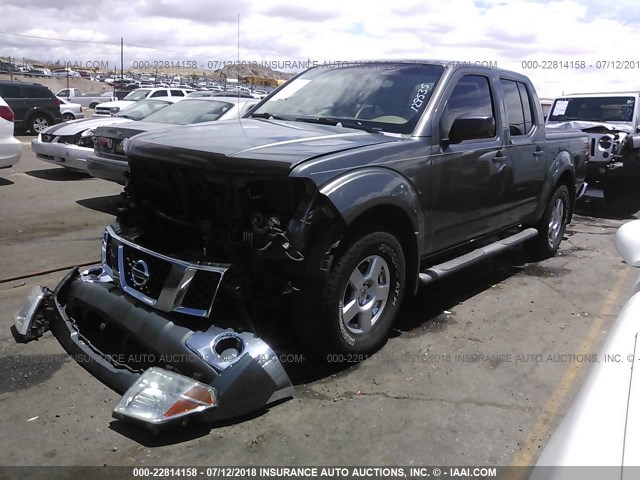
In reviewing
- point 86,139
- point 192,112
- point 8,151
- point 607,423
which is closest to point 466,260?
point 607,423

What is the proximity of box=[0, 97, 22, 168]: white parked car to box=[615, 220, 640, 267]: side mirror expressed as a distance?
9.76 metres

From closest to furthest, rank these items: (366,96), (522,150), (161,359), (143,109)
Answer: (161,359)
(366,96)
(522,150)
(143,109)

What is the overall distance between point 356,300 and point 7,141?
8299 millimetres

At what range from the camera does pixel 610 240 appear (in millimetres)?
8250

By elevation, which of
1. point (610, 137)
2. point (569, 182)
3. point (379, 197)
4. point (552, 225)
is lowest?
point (552, 225)

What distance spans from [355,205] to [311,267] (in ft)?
1.53

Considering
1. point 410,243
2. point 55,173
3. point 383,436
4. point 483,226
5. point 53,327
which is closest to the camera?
point 383,436

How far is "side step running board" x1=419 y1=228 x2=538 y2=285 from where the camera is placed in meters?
4.36

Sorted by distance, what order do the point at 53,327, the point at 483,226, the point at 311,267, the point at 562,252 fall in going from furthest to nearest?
the point at 562,252 < the point at 483,226 < the point at 53,327 < the point at 311,267

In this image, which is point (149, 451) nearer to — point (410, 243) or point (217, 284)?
point (217, 284)

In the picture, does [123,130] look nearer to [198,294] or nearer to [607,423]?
[198,294]

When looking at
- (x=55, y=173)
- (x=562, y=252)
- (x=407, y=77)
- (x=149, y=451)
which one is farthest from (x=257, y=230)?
(x=55, y=173)

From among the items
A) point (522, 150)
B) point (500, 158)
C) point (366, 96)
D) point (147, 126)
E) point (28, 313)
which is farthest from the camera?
point (147, 126)

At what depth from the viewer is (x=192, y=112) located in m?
8.74
